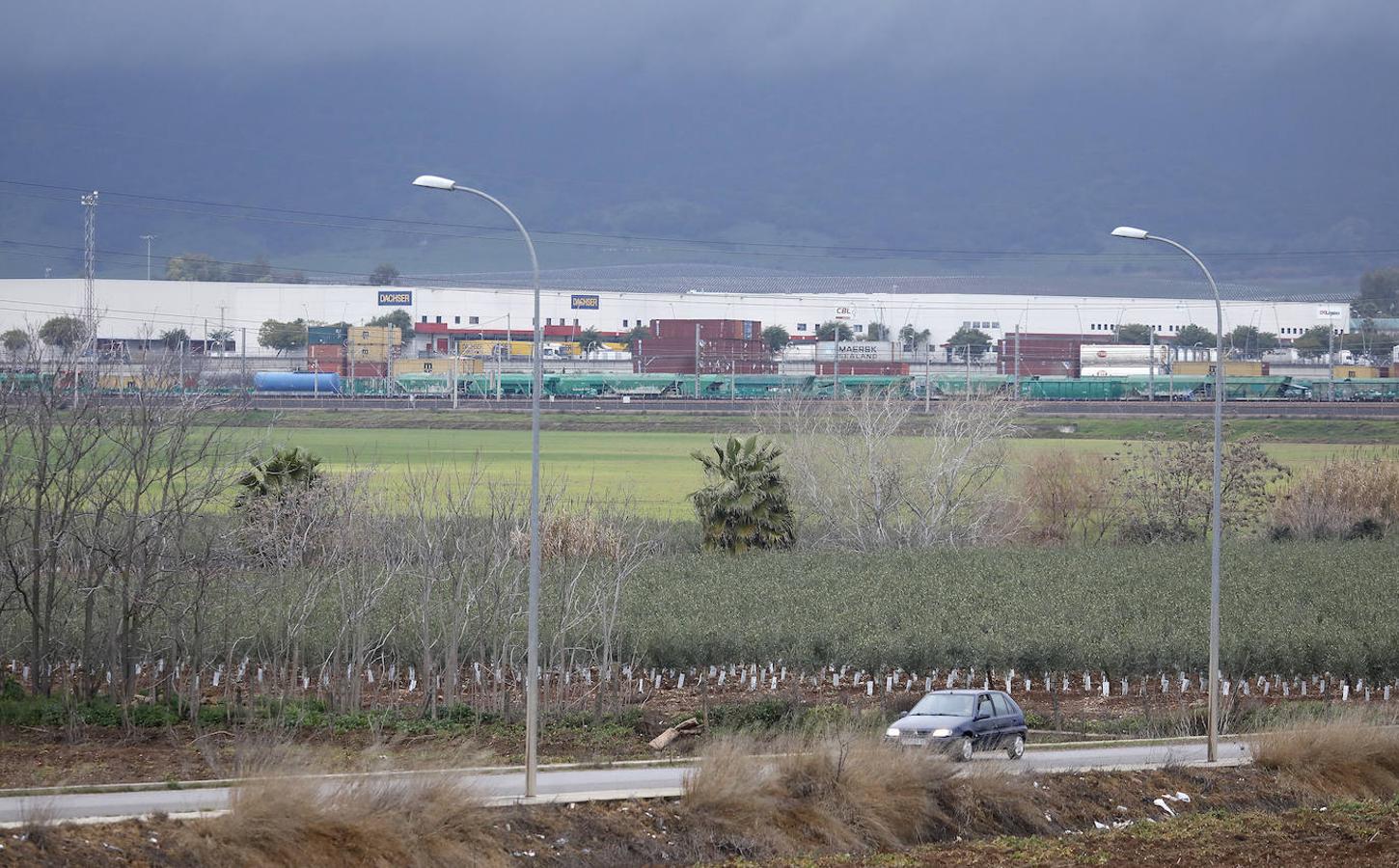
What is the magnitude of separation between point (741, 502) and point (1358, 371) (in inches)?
5160

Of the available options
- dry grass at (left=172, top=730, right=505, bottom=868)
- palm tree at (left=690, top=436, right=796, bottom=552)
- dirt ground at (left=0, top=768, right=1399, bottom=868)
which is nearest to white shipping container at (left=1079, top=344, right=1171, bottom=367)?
palm tree at (left=690, top=436, right=796, bottom=552)

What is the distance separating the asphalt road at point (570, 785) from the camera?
763 inches

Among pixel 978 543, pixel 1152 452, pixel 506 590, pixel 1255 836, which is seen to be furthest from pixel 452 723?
pixel 1152 452

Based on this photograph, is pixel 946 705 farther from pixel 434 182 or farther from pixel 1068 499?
pixel 1068 499

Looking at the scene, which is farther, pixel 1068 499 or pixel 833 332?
pixel 833 332

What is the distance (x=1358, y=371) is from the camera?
16900cm

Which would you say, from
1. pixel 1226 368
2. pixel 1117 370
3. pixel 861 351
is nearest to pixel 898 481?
pixel 861 351

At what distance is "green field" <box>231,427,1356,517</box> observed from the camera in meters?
75.1

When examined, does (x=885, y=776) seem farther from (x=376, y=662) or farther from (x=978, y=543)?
(x=978, y=543)

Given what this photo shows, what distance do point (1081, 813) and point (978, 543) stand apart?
135 feet

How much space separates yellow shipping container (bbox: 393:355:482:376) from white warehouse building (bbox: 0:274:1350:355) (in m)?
15.5

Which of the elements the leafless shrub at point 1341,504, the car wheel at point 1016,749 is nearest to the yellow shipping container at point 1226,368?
the leafless shrub at point 1341,504

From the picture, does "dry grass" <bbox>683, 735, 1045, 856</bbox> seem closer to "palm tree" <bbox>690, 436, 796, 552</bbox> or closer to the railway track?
"palm tree" <bbox>690, 436, 796, 552</bbox>

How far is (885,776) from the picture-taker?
23.3m
